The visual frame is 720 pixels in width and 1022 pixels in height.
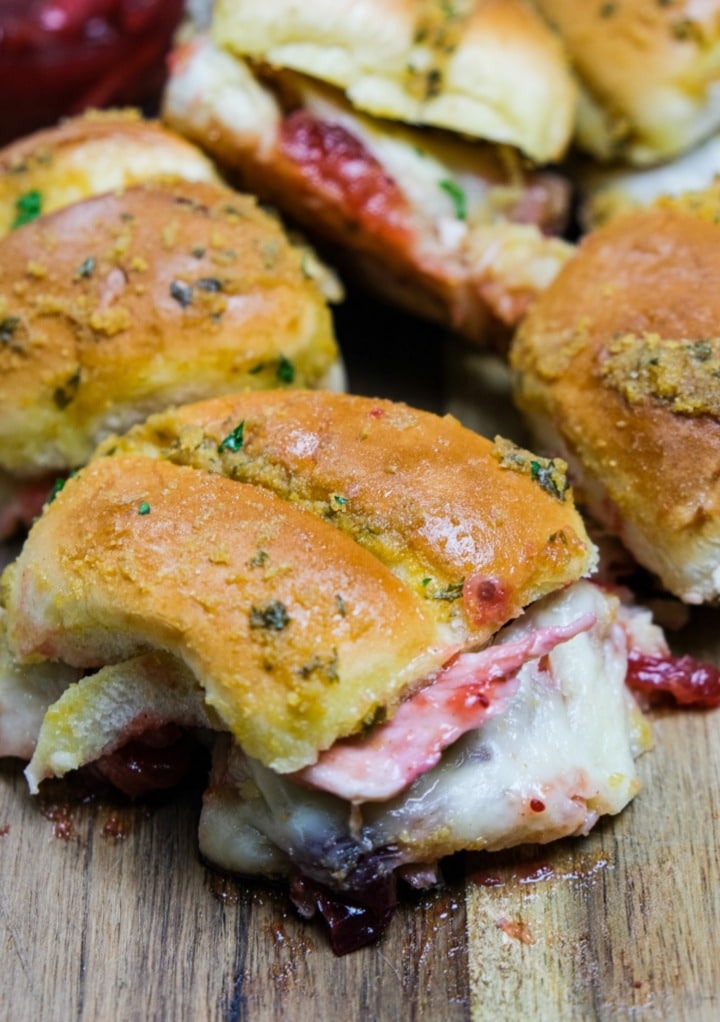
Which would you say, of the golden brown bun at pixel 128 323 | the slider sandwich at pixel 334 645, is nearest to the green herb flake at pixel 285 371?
the golden brown bun at pixel 128 323

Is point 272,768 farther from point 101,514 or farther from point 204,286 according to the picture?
point 204,286

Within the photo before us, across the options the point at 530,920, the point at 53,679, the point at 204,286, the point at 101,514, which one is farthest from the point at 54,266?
the point at 530,920

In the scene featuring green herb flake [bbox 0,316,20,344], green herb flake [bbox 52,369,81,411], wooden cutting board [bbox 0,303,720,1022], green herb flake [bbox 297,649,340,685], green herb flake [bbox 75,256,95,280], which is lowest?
wooden cutting board [bbox 0,303,720,1022]

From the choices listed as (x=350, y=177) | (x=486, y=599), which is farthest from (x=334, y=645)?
(x=350, y=177)

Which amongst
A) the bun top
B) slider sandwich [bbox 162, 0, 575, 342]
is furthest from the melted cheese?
the bun top

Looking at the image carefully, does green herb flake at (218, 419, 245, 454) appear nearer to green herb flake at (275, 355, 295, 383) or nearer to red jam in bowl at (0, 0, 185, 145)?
green herb flake at (275, 355, 295, 383)

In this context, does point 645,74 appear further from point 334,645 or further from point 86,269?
point 334,645

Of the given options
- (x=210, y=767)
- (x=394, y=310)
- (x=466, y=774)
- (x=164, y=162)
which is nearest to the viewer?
(x=466, y=774)
